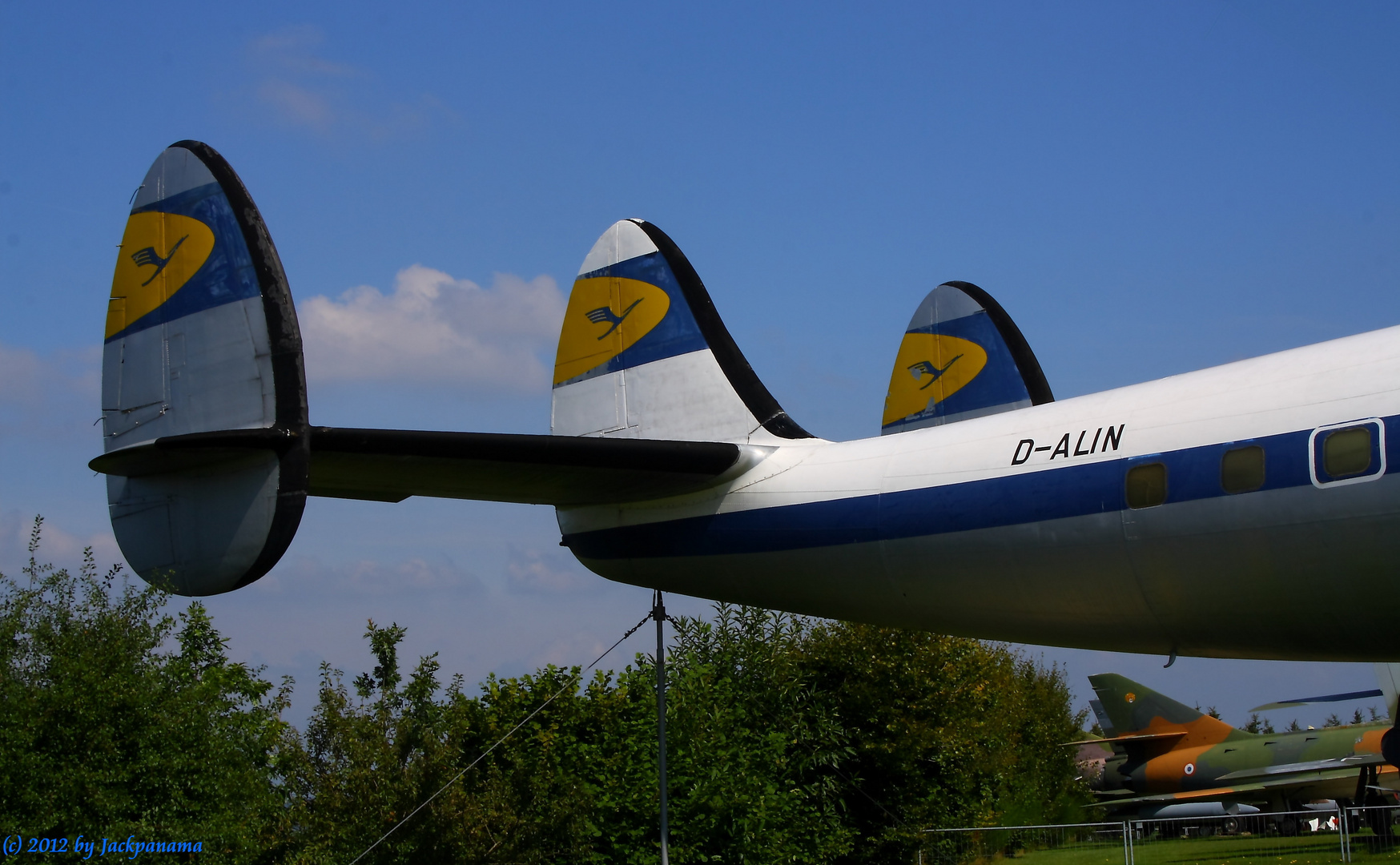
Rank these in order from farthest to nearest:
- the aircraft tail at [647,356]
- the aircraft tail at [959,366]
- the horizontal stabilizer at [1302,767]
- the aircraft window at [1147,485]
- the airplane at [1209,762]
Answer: the airplane at [1209,762] → the horizontal stabilizer at [1302,767] → the aircraft tail at [959,366] → the aircraft tail at [647,356] → the aircraft window at [1147,485]

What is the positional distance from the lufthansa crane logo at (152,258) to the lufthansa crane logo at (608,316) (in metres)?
4.79

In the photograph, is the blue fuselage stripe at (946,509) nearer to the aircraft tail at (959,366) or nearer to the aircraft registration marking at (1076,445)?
the aircraft registration marking at (1076,445)

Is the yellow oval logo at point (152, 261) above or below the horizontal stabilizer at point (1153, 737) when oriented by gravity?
above

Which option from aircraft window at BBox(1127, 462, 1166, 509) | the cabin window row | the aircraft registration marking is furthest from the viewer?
the aircraft registration marking

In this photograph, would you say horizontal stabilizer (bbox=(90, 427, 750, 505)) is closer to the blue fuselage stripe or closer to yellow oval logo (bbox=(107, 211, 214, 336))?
the blue fuselage stripe

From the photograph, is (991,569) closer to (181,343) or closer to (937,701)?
(181,343)

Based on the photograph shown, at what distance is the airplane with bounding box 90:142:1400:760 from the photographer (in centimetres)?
783

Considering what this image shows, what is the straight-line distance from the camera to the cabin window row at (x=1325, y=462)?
7457 millimetres

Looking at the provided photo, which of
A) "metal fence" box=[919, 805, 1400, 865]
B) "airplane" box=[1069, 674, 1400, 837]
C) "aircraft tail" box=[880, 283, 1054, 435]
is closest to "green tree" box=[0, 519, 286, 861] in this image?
"aircraft tail" box=[880, 283, 1054, 435]

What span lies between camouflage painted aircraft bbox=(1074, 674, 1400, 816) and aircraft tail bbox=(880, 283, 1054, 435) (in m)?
25.6

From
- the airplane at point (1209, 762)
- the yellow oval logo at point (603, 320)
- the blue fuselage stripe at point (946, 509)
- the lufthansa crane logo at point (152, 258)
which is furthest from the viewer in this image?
the airplane at point (1209, 762)

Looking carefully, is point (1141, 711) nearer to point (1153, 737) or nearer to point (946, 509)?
point (1153, 737)

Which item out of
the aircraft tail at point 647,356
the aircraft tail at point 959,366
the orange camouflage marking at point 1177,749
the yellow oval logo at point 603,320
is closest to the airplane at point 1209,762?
the orange camouflage marking at point 1177,749

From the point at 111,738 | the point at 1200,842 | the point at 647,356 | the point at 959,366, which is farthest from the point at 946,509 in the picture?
the point at 1200,842
